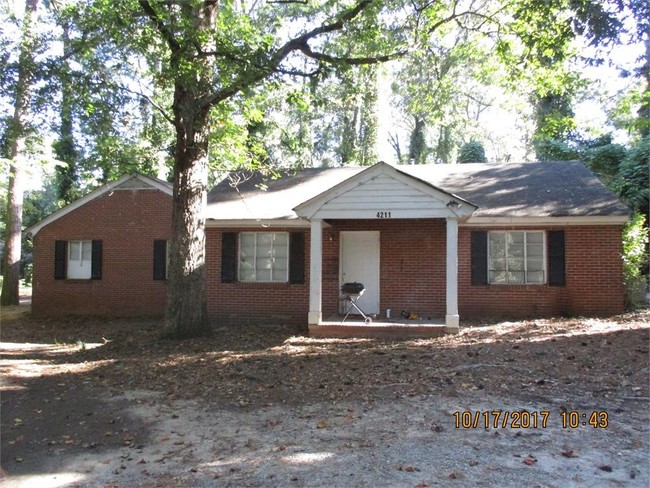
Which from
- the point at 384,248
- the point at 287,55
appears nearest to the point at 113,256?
the point at 384,248

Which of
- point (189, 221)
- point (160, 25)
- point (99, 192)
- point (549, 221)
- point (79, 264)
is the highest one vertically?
point (160, 25)

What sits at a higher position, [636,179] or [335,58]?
[335,58]

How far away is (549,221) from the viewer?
1180cm

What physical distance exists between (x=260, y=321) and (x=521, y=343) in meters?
6.60

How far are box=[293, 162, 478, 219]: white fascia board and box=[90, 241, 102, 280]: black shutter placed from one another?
7.92 metres

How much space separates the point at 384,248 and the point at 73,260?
9.78 m

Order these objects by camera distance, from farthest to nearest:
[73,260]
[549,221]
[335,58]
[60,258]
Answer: [73,260], [60,258], [549,221], [335,58]

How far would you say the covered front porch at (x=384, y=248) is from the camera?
10289 millimetres

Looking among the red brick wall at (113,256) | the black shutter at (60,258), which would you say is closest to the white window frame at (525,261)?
the red brick wall at (113,256)

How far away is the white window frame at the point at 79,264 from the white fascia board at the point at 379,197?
334 inches

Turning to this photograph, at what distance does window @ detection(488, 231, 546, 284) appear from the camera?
12234 mm

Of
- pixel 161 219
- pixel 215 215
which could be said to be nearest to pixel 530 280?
pixel 215 215

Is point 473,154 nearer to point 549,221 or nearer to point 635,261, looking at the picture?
point 635,261
